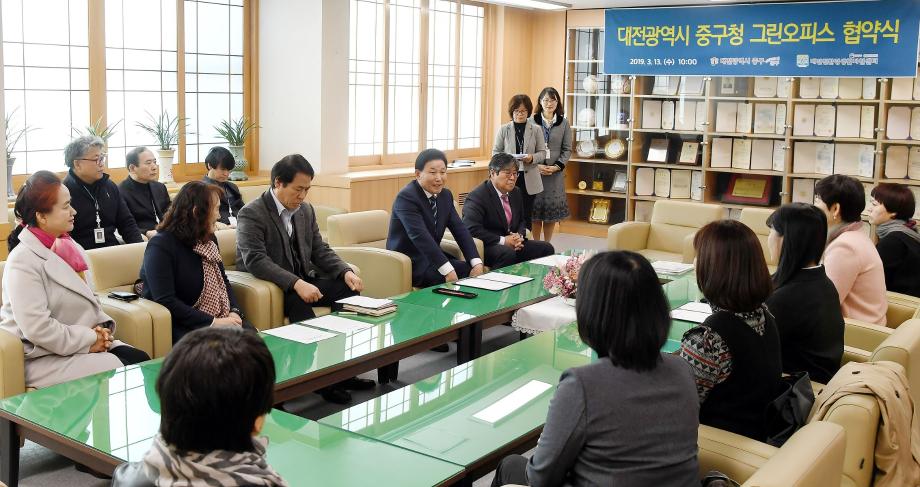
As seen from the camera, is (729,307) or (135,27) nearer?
(729,307)

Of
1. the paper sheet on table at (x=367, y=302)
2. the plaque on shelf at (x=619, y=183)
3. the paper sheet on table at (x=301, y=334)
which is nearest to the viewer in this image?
the paper sheet on table at (x=301, y=334)

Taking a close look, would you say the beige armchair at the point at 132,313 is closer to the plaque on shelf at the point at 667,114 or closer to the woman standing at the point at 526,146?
the woman standing at the point at 526,146

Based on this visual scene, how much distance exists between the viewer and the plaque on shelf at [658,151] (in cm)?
1016

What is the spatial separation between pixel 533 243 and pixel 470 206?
60cm

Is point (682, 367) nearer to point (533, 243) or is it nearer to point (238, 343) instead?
point (238, 343)

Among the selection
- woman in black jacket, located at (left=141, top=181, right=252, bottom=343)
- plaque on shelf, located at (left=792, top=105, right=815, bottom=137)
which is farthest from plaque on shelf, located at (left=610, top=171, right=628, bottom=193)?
woman in black jacket, located at (left=141, top=181, right=252, bottom=343)

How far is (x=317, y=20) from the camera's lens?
8.26 meters

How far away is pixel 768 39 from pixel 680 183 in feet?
5.93

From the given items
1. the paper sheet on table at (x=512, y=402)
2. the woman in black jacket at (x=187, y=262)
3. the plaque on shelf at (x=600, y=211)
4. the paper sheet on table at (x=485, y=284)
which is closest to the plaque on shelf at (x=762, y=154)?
the plaque on shelf at (x=600, y=211)

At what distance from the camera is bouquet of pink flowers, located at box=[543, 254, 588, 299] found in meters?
4.75

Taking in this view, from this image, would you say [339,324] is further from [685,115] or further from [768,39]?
[685,115]

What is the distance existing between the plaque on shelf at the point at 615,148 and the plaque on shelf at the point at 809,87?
194 centimetres

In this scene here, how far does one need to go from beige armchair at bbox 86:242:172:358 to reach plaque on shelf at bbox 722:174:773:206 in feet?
22.4

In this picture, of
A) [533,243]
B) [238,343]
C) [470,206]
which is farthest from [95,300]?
[533,243]
